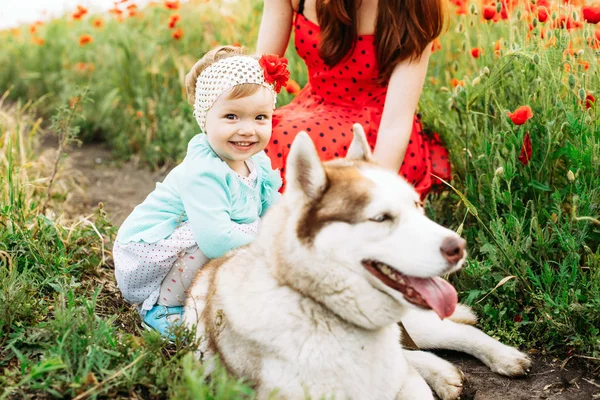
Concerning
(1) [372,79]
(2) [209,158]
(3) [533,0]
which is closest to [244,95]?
(2) [209,158]

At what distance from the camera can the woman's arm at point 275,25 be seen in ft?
12.8

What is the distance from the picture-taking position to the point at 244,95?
9.50ft

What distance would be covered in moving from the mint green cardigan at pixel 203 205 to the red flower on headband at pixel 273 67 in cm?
46

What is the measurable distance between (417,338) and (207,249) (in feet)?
3.60

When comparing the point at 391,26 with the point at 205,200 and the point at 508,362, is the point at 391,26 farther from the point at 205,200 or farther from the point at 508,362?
the point at 508,362

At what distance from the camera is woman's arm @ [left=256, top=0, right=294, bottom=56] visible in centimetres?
389

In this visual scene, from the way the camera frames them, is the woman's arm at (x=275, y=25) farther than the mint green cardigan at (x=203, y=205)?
Yes

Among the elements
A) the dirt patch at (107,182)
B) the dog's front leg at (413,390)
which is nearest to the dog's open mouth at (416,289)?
the dog's front leg at (413,390)

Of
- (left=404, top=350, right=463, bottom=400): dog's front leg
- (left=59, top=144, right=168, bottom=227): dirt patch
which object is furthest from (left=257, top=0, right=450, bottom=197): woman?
(left=59, top=144, right=168, bottom=227): dirt patch

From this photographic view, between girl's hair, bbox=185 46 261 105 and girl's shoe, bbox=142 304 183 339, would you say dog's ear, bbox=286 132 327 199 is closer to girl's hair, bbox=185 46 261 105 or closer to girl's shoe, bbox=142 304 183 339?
girl's hair, bbox=185 46 261 105

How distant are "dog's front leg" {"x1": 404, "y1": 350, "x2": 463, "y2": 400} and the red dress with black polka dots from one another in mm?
1181

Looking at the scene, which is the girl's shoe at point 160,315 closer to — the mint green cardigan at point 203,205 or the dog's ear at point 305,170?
the mint green cardigan at point 203,205

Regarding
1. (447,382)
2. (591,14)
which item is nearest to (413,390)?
(447,382)

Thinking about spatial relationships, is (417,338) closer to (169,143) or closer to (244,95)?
(244,95)
